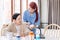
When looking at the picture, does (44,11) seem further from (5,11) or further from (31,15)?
(5,11)

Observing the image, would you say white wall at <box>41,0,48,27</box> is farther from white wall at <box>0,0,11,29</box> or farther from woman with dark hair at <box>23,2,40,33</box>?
white wall at <box>0,0,11,29</box>

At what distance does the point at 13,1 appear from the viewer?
440cm

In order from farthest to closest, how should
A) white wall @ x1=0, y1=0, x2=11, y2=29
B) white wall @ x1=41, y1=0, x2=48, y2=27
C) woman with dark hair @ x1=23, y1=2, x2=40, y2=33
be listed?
white wall @ x1=41, y1=0, x2=48, y2=27, white wall @ x1=0, y1=0, x2=11, y2=29, woman with dark hair @ x1=23, y1=2, x2=40, y2=33

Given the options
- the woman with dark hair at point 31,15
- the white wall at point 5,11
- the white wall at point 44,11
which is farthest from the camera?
the white wall at point 44,11

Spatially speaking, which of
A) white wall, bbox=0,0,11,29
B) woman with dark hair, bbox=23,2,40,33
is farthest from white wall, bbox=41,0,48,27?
white wall, bbox=0,0,11,29

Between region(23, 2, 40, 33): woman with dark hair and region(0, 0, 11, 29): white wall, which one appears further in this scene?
region(0, 0, 11, 29): white wall

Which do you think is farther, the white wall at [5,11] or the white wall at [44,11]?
the white wall at [44,11]

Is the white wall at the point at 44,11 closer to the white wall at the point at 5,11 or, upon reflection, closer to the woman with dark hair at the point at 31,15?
the woman with dark hair at the point at 31,15

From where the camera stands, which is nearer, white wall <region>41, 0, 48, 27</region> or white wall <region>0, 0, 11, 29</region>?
white wall <region>0, 0, 11, 29</region>

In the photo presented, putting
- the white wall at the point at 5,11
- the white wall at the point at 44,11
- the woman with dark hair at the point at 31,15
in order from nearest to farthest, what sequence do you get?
the woman with dark hair at the point at 31,15, the white wall at the point at 5,11, the white wall at the point at 44,11

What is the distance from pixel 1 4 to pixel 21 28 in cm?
164

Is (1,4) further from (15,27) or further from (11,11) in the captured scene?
(15,27)

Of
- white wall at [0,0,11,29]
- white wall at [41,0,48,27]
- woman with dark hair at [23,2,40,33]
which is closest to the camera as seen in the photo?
woman with dark hair at [23,2,40,33]

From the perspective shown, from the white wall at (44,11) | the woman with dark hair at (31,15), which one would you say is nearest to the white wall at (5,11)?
the woman with dark hair at (31,15)
